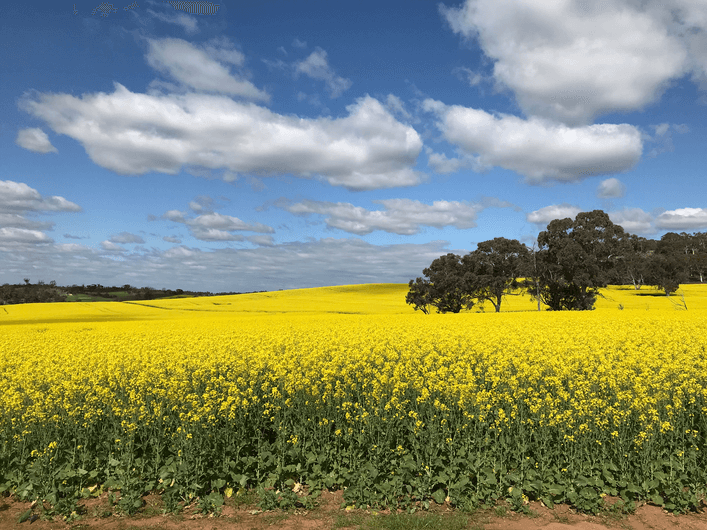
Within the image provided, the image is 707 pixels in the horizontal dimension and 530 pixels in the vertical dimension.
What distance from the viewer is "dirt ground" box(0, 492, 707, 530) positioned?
5.88m

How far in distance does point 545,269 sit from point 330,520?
47.8 metres

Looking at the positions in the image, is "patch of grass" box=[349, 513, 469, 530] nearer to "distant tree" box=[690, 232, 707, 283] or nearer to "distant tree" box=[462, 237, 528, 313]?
"distant tree" box=[462, 237, 528, 313]

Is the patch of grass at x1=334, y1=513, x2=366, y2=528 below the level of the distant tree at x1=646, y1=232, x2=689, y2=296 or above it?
below

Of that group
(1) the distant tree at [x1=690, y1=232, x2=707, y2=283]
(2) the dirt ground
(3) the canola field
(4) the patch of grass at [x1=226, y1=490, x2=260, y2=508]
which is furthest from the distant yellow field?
(4) the patch of grass at [x1=226, y1=490, x2=260, y2=508]

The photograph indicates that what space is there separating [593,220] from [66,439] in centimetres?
5142

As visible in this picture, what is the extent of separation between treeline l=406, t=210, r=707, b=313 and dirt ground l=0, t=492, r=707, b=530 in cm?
4339

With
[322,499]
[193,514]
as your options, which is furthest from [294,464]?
[193,514]

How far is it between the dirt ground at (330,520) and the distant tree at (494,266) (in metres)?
44.4

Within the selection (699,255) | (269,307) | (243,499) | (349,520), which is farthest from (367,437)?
(699,255)

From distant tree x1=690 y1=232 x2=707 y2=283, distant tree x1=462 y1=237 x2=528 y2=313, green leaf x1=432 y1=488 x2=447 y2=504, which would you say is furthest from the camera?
distant tree x1=690 y1=232 x2=707 y2=283

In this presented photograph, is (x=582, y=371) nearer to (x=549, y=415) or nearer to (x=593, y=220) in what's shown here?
(x=549, y=415)

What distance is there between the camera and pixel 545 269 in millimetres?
48844

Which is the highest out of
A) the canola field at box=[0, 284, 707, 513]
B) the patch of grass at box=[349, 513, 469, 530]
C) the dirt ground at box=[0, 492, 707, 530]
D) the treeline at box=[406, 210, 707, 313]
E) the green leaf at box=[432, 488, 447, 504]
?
the treeline at box=[406, 210, 707, 313]

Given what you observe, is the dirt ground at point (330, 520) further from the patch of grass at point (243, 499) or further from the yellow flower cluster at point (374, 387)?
the yellow flower cluster at point (374, 387)
